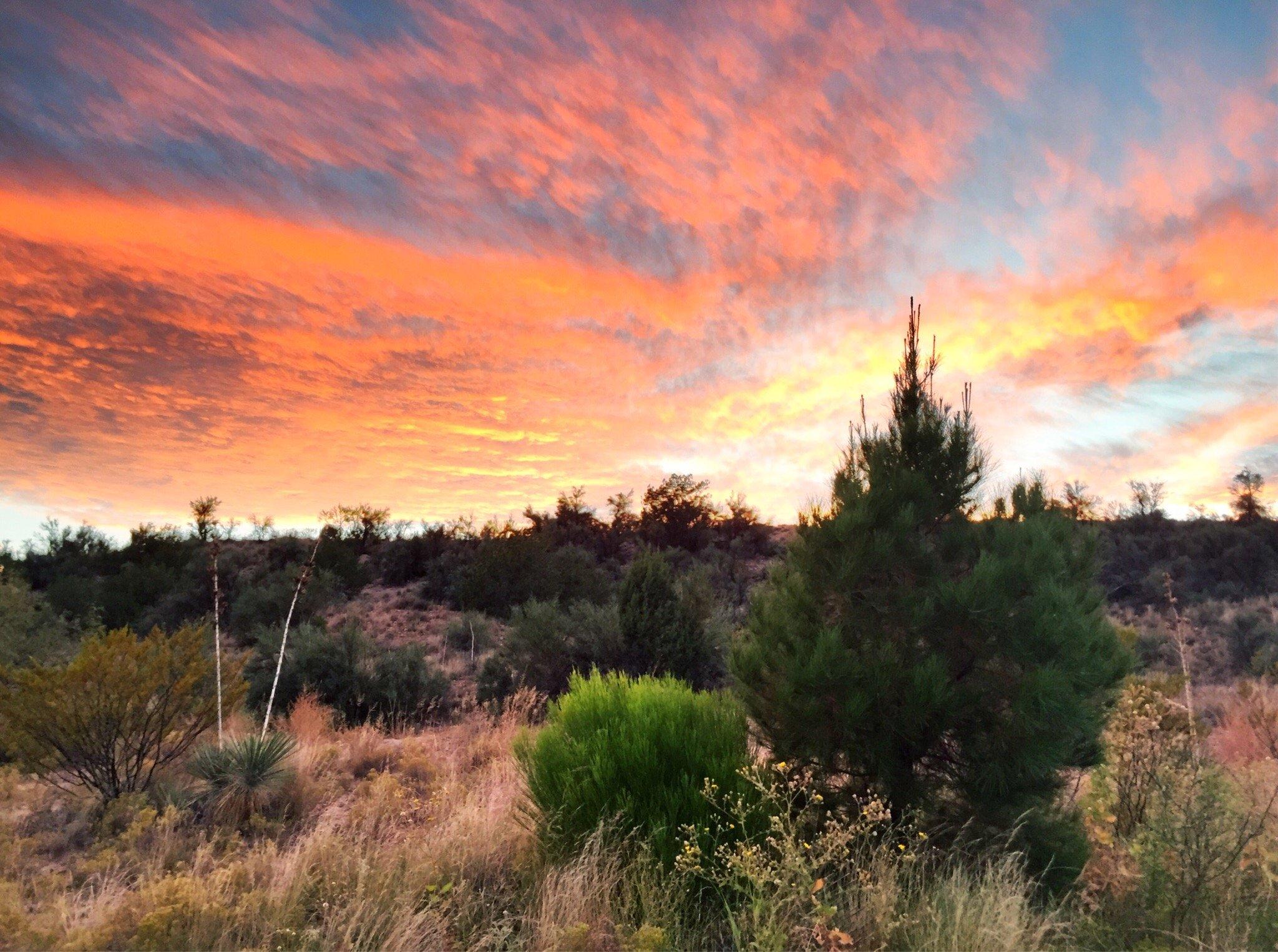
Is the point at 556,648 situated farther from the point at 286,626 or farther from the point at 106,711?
the point at 106,711

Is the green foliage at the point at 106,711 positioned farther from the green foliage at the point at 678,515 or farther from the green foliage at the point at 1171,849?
the green foliage at the point at 678,515

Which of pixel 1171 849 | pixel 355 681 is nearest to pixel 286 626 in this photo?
pixel 355 681

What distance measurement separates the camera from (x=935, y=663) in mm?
4887

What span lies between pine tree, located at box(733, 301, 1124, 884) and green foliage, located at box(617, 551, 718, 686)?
27.4ft

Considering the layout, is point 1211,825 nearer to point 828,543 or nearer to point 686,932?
point 828,543

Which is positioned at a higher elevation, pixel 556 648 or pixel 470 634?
pixel 556 648

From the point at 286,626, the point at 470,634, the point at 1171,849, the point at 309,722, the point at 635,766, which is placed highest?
the point at 286,626

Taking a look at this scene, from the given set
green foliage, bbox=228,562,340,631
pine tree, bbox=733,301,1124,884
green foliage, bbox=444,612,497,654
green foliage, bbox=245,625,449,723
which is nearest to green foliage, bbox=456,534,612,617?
green foliage, bbox=444,612,497,654

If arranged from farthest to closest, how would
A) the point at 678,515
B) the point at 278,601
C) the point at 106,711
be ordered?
the point at 678,515 → the point at 278,601 → the point at 106,711

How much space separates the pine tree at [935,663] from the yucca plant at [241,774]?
4755mm

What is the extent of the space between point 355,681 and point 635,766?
10.4m

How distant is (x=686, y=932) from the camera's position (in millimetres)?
4570

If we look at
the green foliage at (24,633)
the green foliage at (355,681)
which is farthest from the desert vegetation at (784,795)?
the green foliage at (24,633)

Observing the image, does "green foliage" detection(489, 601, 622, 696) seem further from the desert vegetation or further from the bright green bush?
the bright green bush
